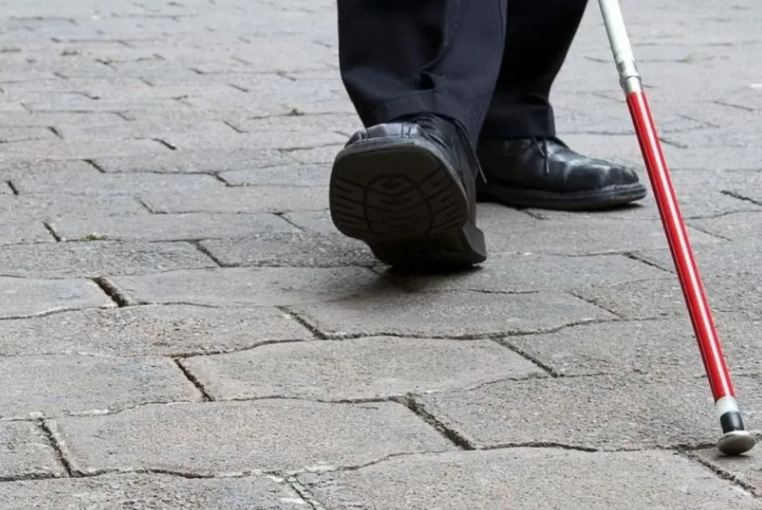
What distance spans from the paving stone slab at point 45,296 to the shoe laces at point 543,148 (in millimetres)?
1059

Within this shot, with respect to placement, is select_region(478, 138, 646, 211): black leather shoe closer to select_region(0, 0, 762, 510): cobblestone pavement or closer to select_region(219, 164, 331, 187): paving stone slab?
select_region(0, 0, 762, 510): cobblestone pavement

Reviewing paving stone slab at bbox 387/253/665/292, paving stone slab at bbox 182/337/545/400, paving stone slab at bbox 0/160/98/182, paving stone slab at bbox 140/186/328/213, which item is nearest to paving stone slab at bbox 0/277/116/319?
paving stone slab at bbox 182/337/545/400

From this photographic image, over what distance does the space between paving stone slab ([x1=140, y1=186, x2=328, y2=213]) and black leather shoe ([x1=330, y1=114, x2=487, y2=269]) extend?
69cm

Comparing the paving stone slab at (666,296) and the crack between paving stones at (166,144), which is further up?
the paving stone slab at (666,296)

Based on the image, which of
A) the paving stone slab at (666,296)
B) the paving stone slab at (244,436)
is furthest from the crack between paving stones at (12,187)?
the paving stone slab at (244,436)

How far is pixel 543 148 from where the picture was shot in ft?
11.0

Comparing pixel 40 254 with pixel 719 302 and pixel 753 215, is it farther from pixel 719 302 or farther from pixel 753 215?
pixel 753 215

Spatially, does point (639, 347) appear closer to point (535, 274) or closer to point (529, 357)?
point (529, 357)

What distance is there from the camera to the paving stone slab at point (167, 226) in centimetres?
301

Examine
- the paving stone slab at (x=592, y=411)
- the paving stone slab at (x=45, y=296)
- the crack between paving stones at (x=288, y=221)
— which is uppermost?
the paving stone slab at (x=592, y=411)

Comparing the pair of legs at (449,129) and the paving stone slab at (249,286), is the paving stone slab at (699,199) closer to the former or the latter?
the pair of legs at (449,129)

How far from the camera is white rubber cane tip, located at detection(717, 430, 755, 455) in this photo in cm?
183

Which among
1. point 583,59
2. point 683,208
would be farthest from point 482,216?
point 583,59

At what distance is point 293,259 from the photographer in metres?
2.86
